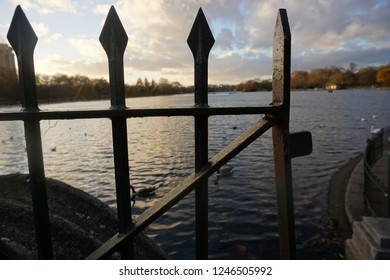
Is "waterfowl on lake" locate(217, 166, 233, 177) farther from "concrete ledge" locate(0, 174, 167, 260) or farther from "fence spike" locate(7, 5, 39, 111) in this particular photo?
"fence spike" locate(7, 5, 39, 111)

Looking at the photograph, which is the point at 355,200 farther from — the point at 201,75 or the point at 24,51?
the point at 24,51

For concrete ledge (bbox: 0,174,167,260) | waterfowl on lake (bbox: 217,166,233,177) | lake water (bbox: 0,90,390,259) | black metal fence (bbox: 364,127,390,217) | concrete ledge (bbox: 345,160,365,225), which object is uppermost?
concrete ledge (bbox: 0,174,167,260)

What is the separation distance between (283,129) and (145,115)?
0.83 meters

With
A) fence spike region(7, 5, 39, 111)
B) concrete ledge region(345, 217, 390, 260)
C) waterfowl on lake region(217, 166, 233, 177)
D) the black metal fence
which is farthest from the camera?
waterfowl on lake region(217, 166, 233, 177)

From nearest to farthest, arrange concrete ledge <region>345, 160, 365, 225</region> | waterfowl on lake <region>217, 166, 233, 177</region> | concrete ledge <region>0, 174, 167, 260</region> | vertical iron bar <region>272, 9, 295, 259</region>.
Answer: vertical iron bar <region>272, 9, 295, 259</region>, concrete ledge <region>0, 174, 167, 260</region>, concrete ledge <region>345, 160, 365, 225</region>, waterfowl on lake <region>217, 166, 233, 177</region>

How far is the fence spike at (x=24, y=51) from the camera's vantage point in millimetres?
1568

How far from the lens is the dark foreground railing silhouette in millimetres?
1583

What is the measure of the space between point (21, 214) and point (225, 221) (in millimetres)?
7952

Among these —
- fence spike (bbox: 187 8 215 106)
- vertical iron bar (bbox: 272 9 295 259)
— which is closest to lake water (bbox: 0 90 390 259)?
fence spike (bbox: 187 8 215 106)

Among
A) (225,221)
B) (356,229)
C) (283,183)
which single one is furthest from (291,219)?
(225,221)

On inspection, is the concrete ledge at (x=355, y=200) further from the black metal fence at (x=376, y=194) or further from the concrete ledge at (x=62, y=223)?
the concrete ledge at (x=62, y=223)

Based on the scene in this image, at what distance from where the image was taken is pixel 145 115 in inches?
65.5

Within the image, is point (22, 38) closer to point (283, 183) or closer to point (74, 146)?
point (283, 183)

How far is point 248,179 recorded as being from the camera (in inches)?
587
